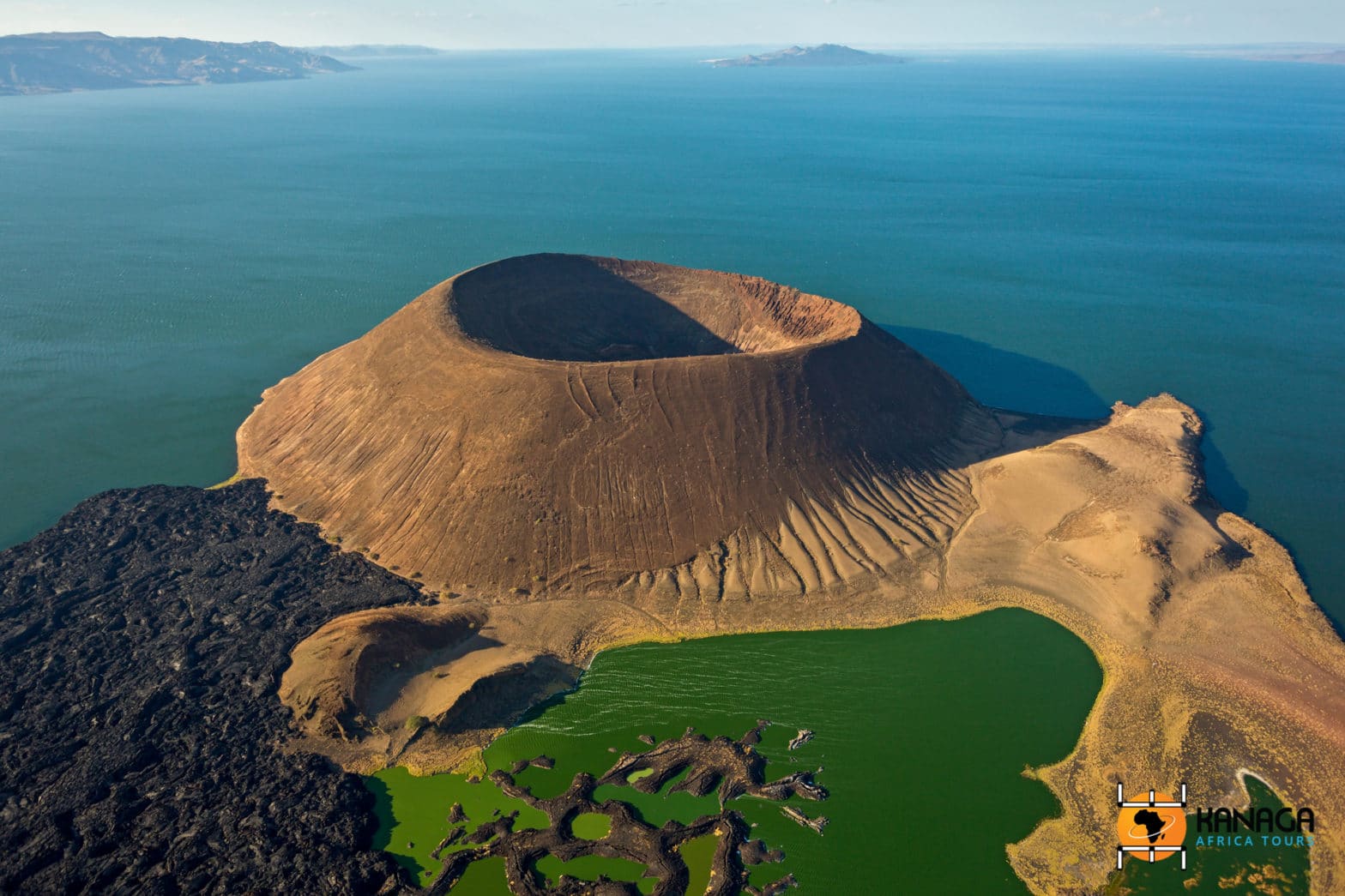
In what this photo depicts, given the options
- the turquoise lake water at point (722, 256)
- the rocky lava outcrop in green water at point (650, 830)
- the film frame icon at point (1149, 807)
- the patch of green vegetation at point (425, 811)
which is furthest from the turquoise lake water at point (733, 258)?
the patch of green vegetation at point (425, 811)

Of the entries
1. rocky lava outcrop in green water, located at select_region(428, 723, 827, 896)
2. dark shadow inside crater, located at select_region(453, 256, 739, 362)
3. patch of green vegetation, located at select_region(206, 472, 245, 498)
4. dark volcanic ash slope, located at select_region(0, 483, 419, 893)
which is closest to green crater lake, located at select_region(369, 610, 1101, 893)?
rocky lava outcrop in green water, located at select_region(428, 723, 827, 896)

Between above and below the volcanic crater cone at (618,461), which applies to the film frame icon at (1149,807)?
below

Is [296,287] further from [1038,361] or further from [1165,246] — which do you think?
[1165,246]

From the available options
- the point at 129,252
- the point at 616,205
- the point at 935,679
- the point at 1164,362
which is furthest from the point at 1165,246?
the point at 129,252

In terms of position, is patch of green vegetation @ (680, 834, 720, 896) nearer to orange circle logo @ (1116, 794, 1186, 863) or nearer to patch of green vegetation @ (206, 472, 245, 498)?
orange circle logo @ (1116, 794, 1186, 863)

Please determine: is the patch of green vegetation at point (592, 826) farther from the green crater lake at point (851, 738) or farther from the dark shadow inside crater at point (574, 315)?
the dark shadow inside crater at point (574, 315)

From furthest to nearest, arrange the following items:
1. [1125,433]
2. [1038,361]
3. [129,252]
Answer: [129,252] → [1038,361] → [1125,433]
